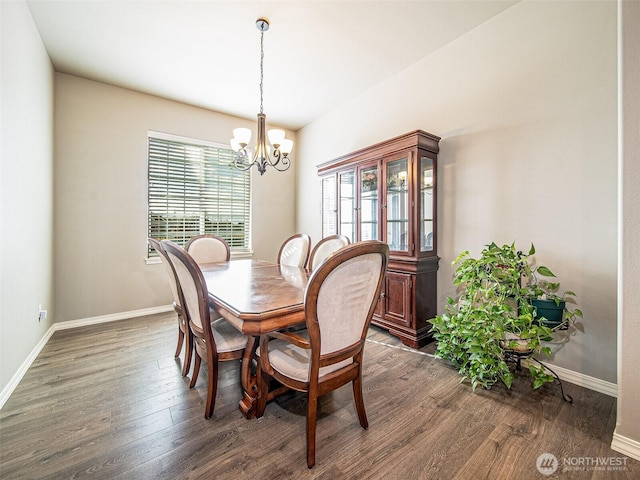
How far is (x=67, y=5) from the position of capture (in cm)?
220

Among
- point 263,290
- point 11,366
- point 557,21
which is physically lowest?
point 11,366

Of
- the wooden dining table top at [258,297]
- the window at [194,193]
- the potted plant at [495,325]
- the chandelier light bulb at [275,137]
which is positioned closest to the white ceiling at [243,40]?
the window at [194,193]

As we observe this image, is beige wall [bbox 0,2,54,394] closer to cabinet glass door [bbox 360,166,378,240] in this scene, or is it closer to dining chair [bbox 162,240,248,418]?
dining chair [bbox 162,240,248,418]

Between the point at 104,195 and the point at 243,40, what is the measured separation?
96.8 inches

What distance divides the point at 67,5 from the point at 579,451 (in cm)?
454

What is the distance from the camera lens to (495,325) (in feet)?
6.12

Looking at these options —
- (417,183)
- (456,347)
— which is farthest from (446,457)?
(417,183)

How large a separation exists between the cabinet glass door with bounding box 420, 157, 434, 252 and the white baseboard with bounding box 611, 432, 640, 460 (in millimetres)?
1649

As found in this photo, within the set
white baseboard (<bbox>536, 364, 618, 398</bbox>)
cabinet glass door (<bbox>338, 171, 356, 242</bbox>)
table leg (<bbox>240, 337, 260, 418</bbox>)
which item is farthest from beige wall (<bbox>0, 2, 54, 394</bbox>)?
white baseboard (<bbox>536, 364, 618, 398</bbox>)

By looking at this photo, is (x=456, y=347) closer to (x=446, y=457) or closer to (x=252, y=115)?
(x=446, y=457)

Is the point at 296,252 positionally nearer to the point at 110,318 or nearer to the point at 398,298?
the point at 398,298


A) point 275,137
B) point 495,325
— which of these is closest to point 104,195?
point 275,137

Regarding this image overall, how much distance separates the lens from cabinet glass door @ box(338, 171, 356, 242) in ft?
11.1

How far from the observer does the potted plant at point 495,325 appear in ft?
6.04
